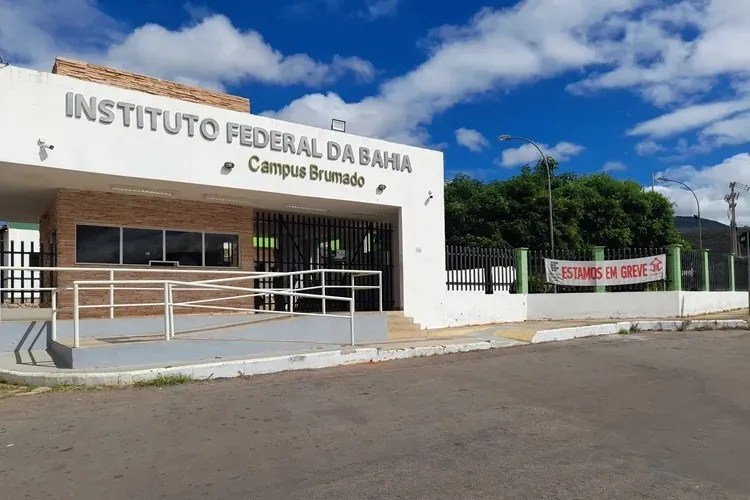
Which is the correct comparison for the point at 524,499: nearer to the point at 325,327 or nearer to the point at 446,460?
the point at 446,460

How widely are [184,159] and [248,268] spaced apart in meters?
3.30

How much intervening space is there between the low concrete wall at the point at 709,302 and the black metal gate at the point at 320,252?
30.8 feet

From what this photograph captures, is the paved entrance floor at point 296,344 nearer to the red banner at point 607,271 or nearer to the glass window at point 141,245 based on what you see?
the glass window at point 141,245

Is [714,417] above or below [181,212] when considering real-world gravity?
below

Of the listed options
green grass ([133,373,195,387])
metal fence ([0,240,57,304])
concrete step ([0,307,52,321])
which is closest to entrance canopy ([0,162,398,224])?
metal fence ([0,240,57,304])

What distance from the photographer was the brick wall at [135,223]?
A: 12289 mm

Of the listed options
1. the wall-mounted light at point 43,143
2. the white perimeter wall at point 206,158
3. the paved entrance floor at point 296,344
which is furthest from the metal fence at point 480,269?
the wall-mounted light at point 43,143

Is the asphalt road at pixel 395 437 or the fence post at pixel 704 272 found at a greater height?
the fence post at pixel 704 272

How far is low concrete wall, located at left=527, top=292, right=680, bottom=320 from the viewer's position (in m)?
18.7

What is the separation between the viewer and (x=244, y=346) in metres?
10.2

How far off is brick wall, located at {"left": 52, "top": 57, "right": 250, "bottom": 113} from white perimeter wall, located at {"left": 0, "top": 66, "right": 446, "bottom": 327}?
86 cm

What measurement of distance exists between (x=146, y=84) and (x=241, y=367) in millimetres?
6801

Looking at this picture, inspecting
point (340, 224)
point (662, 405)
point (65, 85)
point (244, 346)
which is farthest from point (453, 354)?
point (65, 85)

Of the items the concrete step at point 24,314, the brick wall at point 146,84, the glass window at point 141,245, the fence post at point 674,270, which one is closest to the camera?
the concrete step at point 24,314
